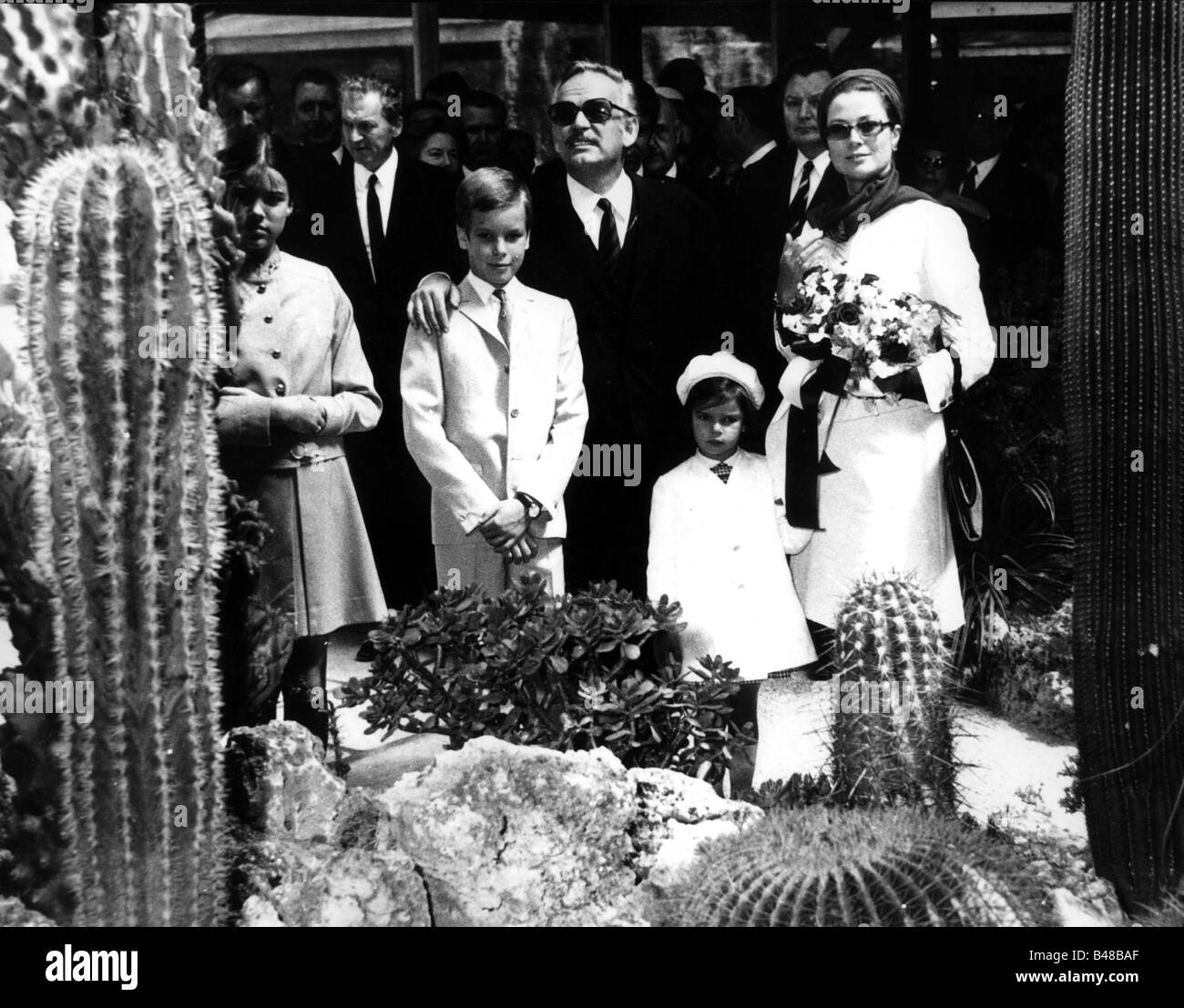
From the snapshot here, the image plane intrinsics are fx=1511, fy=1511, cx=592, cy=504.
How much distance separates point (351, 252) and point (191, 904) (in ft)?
8.43

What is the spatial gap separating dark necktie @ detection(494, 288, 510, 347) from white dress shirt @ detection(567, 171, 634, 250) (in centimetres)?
42

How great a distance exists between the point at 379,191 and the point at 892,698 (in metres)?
2.82

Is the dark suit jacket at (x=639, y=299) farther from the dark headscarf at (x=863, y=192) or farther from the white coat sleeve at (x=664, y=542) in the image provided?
the dark headscarf at (x=863, y=192)

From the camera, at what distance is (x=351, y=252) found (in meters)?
5.98

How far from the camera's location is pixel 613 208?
6.02 m

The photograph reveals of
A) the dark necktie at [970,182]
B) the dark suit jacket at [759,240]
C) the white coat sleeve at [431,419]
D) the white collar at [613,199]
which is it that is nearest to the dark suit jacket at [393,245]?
the white coat sleeve at [431,419]
